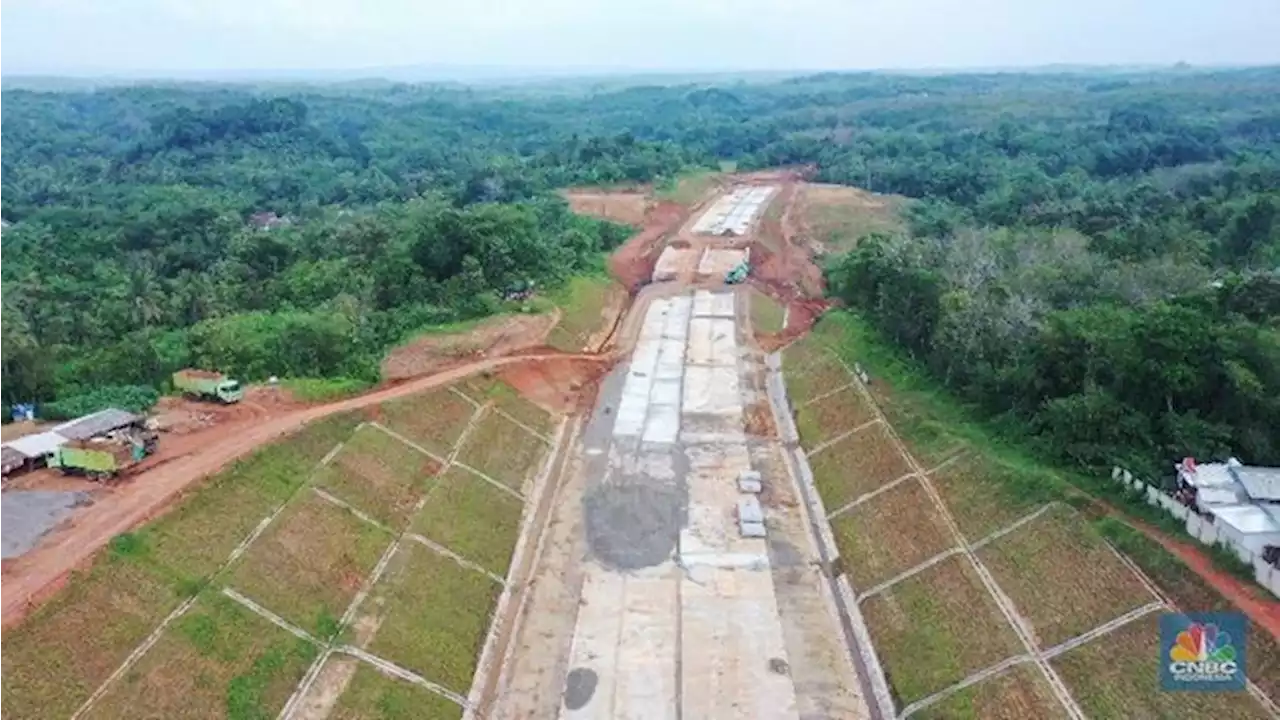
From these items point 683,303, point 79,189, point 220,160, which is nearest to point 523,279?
point 683,303

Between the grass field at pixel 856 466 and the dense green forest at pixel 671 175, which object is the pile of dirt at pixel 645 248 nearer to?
the dense green forest at pixel 671 175

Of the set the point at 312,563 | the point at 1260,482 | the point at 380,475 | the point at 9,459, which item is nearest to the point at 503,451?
the point at 380,475

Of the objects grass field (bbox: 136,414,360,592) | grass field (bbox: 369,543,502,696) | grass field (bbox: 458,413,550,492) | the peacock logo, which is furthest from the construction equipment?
the peacock logo

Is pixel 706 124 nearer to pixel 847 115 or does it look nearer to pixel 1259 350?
pixel 847 115

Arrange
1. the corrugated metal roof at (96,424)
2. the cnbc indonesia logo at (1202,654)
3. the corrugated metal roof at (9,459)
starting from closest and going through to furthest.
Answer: the cnbc indonesia logo at (1202,654), the corrugated metal roof at (9,459), the corrugated metal roof at (96,424)

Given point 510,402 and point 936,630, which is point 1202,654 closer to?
point 936,630

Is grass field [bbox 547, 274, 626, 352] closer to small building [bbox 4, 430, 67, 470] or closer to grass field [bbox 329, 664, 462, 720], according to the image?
small building [bbox 4, 430, 67, 470]

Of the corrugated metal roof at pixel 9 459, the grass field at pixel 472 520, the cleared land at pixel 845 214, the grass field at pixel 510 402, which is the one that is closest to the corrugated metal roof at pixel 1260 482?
the grass field at pixel 472 520
